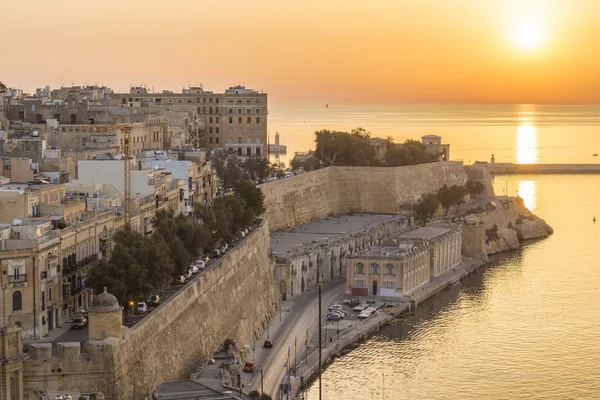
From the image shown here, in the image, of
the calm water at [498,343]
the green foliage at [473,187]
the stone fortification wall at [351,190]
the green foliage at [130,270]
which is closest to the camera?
the green foliage at [130,270]

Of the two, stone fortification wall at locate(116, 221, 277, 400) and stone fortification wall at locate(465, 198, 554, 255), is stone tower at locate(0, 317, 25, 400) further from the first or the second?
stone fortification wall at locate(465, 198, 554, 255)

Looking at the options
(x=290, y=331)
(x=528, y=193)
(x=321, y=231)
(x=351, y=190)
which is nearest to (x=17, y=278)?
(x=290, y=331)

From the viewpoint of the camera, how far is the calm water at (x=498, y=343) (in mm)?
29375

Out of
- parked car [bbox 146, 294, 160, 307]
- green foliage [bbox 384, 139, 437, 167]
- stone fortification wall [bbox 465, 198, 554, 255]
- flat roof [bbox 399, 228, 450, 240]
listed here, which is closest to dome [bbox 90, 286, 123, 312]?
parked car [bbox 146, 294, 160, 307]

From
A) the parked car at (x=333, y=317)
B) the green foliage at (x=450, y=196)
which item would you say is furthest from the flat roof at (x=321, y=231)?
the parked car at (x=333, y=317)

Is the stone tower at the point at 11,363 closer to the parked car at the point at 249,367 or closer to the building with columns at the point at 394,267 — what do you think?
the parked car at the point at 249,367

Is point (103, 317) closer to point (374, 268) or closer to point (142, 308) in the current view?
point (142, 308)

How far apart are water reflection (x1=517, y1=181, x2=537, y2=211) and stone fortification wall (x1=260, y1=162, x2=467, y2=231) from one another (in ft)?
32.6

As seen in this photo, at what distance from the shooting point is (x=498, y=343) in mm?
34250

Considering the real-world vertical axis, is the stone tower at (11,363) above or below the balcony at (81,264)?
below

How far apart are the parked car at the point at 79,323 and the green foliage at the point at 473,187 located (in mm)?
39625

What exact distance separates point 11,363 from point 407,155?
41956mm

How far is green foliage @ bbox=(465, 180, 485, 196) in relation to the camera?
6214 cm

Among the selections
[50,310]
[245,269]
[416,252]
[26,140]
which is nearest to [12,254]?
[50,310]
